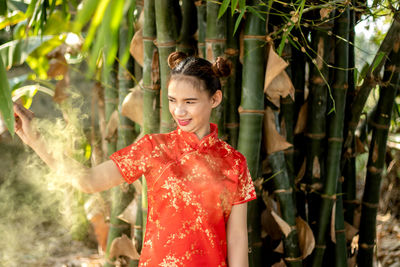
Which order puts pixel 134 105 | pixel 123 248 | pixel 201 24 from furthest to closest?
1. pixel 123 248
2. pixel 134 105
3. pixel 201 24

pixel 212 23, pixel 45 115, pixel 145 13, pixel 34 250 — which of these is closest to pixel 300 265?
pixel 212 23

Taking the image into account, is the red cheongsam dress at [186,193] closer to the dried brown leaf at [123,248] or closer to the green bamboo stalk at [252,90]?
the green bamboo stalk at [252,90]

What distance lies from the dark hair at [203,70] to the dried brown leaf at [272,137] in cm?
45

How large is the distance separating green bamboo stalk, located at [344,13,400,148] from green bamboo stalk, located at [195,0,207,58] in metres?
0.56

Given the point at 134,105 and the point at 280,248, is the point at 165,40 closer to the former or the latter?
the point at 134,105

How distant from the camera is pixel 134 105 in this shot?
1528mm

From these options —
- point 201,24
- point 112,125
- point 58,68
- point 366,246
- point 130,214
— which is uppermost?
point 201,24

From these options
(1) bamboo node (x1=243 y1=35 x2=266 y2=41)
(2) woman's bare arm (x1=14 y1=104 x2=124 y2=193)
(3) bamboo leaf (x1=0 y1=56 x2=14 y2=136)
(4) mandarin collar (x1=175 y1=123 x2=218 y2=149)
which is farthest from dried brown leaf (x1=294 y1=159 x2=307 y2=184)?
(3) bamboo leaf (x1=0 y1=56 x2=14 y2=136)

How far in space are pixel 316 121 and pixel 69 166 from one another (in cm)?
93

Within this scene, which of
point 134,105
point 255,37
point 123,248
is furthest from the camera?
point 123,248

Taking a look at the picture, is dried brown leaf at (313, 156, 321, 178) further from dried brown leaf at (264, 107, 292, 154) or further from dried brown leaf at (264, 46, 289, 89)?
dried brown leaf at (264, 46, 289, 89)

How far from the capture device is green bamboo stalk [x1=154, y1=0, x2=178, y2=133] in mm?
1297

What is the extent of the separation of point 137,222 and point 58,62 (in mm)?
692

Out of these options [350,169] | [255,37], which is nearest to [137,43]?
[255,37]
